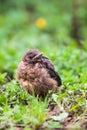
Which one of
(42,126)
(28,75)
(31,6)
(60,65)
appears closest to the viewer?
(42,126)

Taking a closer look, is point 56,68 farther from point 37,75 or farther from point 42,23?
point 42,23

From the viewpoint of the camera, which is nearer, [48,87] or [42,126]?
[42,126]

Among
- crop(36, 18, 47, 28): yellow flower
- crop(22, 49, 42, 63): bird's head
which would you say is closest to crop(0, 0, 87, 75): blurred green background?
crop(36, 18, 47, 28): yellow flower

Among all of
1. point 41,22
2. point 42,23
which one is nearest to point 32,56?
point 42,23

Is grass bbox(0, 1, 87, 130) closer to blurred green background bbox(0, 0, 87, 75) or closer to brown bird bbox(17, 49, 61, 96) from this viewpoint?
blurred green background bbox(0, 0, 87, 75)

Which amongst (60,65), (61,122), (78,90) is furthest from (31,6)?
(61,122)

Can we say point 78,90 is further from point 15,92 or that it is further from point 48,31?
point 48,31
